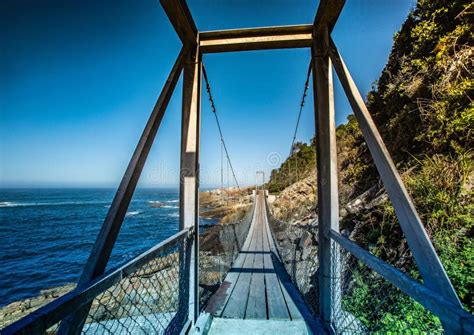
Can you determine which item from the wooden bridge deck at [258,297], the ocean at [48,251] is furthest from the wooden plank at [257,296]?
the ocean at [48,251]

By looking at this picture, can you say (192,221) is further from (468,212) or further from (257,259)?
(257,259)

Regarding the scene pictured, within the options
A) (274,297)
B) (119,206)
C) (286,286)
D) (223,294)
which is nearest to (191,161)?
(119,206)

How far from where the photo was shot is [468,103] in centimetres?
206

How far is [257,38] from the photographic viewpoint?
1.75 metres

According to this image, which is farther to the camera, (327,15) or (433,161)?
(433,161)

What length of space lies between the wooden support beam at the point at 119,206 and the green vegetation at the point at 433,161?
1.53 m

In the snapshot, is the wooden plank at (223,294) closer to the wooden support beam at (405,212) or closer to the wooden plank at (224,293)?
the wooden plank at (224,293)

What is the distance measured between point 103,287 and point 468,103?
2.97m

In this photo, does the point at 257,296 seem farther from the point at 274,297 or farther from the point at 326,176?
the point at 326,176

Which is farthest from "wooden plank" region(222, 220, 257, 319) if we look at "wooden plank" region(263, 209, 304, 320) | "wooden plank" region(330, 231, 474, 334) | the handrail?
"wooden plank" region(330, 231, 474, 334)

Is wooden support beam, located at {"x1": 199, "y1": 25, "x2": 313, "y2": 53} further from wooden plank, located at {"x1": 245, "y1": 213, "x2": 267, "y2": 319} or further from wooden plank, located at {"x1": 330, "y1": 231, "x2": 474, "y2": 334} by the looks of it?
wooden plank, located at {"x1": 245, "y1": 213, "x2": 267, "y2": 319}

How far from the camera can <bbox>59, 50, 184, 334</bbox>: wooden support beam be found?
764 mm

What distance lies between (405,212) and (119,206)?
3.74 feet

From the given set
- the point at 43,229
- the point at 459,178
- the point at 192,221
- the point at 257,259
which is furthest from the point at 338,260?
the point at 43,229
